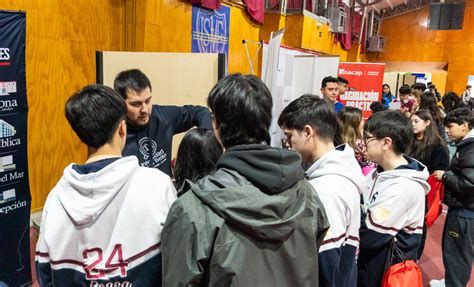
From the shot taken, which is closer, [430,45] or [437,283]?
[437,283]

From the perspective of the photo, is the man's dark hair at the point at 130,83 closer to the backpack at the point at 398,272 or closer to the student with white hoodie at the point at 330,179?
the student with white hoodie at the point at 330,179

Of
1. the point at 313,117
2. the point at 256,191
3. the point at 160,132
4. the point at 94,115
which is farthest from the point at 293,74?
the point at 256,191

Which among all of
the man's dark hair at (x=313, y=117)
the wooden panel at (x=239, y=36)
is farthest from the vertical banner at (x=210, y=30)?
the man's dark hair at (x=313, y=117)

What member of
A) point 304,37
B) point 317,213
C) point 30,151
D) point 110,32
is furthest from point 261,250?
point 304,37

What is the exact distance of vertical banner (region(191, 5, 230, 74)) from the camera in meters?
4.84

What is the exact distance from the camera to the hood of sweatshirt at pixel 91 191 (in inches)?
39.1

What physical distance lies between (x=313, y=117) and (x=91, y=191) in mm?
757

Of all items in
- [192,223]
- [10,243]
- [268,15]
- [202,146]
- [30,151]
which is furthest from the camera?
[268,15]

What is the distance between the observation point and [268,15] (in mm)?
7156

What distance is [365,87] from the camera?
6324 millimetres

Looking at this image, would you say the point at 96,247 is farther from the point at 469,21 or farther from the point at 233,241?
the point at 469,21

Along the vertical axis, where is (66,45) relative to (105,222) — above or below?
above

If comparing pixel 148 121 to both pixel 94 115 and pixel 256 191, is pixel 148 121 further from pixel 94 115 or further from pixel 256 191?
pixel 256 191

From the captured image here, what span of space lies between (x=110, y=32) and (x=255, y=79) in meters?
3.55
